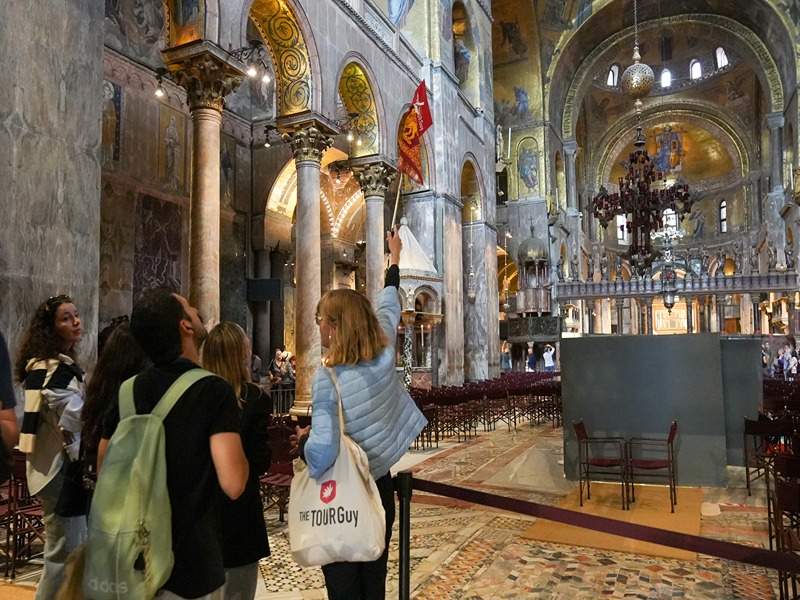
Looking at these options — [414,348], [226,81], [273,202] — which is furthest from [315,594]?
[273,202]

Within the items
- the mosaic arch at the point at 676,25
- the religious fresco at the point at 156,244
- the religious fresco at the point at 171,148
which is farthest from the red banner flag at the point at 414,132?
the mosaic arch at the point at 676,25

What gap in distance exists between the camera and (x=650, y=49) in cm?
3631

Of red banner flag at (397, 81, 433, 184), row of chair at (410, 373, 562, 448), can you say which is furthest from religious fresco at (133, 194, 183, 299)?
row of chair at (410, 373, 562, 448)

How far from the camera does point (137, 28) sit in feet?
42.7

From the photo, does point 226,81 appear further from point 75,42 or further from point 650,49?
point 650,49

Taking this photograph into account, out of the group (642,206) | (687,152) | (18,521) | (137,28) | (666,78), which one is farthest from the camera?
(687,152)

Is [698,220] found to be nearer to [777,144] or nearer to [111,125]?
[777,144]

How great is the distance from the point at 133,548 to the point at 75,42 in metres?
6.09

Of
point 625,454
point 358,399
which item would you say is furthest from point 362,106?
point 358,399

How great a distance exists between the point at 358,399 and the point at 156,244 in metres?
A: 12.1

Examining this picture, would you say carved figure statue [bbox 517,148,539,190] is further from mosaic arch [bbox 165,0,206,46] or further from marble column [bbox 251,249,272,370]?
mosaic arch [bbox 165,0,206,46]

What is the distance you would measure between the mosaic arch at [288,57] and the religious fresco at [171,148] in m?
3.53

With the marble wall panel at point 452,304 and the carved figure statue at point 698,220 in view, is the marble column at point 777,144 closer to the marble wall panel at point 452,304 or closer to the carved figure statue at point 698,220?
the carved figure statue at point 698,220

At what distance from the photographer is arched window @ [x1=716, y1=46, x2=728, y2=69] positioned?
115 feet
